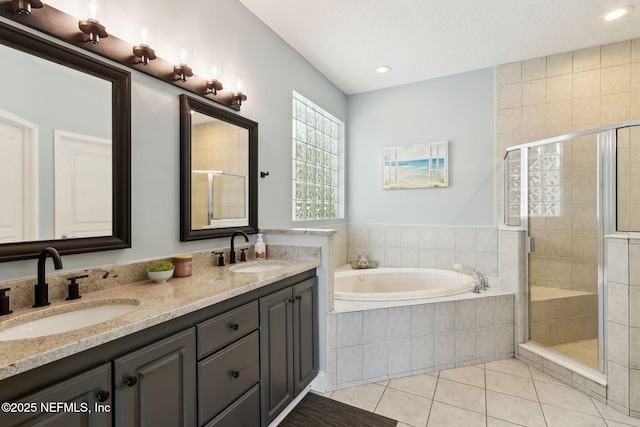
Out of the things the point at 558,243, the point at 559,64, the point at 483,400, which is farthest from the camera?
the point at 559,64

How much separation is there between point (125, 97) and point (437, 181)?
302cm

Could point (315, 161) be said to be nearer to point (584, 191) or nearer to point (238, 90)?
point (238, 90)

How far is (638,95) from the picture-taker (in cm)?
268

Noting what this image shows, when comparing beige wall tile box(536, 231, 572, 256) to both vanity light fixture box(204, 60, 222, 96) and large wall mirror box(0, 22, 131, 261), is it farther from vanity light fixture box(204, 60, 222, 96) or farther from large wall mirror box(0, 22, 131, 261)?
large wall mirror box(0, 22, 131, 261)

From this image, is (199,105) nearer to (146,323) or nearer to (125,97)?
(125,97)

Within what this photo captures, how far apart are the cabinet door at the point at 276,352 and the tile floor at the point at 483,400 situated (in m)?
0.51

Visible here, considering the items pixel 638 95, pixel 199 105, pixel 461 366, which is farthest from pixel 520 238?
pixel 199 105

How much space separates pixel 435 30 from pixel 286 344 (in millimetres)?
2667

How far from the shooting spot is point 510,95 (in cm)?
315

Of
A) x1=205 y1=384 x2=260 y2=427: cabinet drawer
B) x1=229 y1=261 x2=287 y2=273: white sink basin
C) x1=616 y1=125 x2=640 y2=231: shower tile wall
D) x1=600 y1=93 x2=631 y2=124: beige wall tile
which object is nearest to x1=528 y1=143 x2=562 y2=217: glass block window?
x1=616 y1=125 x2=640 y2=231: shower tile wall

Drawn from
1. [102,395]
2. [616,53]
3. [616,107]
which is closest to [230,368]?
[102,395]

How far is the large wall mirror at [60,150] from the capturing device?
43.1 inches

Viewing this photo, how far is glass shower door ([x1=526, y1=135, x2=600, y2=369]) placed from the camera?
2182mm

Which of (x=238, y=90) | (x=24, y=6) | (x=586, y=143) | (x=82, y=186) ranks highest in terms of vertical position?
(x=238, y=90)
